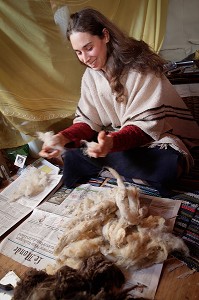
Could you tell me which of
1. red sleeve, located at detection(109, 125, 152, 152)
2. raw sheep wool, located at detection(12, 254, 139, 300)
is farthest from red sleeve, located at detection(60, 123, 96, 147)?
raw sheep wool, located at detection(12, 254, 139, 300)

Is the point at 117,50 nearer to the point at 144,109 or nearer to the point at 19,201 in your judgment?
the point at 144,109

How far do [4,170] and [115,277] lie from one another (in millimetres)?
1109

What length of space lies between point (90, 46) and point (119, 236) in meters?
0.76

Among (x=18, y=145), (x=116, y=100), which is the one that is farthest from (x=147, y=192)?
(x=18, y=145)

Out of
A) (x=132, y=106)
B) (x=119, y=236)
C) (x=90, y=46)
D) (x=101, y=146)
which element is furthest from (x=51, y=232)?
(x=90, y=46)

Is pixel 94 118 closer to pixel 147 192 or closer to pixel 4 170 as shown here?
pixel 147 192

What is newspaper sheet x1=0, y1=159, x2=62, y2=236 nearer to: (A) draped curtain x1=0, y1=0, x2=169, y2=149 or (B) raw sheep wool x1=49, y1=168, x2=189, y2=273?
(A) draped curtain x1=0, y1=0, x2=169, y2=149

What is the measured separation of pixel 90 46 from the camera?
3.47ft

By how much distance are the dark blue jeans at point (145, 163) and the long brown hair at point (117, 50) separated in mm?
284

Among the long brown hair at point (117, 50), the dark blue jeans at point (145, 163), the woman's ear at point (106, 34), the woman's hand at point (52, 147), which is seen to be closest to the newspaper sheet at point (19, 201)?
the dark blue jeans at point (145, 163)

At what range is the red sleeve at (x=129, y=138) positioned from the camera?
3.44 feet

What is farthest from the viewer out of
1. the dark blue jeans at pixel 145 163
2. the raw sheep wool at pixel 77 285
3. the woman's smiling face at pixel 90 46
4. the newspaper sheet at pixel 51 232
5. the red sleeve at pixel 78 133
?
the red sleeve at pixel 78 133

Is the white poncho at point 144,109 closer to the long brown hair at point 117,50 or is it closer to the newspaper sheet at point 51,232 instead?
the long brown hair at point 117,50

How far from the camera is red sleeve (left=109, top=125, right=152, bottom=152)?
1.05m
